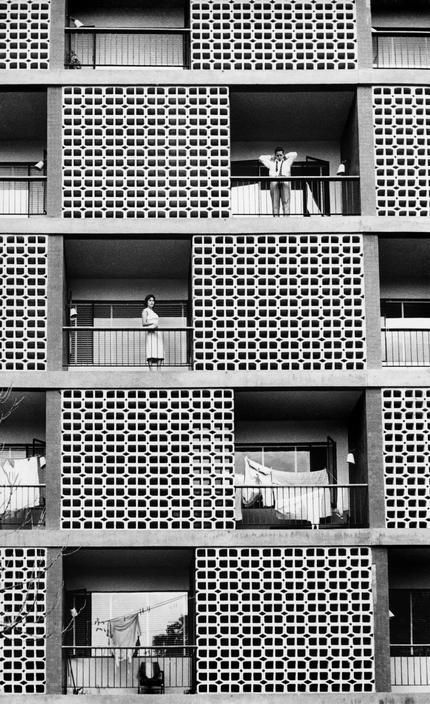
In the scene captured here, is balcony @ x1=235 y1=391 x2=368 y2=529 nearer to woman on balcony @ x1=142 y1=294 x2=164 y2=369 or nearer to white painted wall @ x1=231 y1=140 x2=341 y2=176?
woman on balcony @ x1=142 y1=294 x2=164 y2=369

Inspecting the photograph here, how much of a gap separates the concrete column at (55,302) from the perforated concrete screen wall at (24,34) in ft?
13.4

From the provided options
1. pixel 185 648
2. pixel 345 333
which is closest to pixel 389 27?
pixel 345 333

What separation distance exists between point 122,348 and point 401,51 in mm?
9326

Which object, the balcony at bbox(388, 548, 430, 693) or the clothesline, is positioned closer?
the balcony at bbox(388, 548, 430, 693)

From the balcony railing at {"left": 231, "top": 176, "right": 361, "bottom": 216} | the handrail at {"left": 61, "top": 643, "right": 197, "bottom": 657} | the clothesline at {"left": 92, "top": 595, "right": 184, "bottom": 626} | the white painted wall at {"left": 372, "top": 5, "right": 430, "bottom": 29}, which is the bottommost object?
the handrail at {"left": 61, "top": 643, "right": 197, "bottom": 657}

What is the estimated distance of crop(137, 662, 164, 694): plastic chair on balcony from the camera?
38875 millimetres

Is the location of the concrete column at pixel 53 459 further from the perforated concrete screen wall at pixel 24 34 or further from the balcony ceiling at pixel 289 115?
the balcony ceiling at pixel 289 115

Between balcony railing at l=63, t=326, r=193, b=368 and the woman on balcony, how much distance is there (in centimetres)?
9

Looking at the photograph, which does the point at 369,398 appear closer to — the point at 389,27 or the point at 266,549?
the point at 266,549

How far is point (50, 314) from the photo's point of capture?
1575 inches

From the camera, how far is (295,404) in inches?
1607

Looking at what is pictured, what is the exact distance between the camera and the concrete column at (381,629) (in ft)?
125

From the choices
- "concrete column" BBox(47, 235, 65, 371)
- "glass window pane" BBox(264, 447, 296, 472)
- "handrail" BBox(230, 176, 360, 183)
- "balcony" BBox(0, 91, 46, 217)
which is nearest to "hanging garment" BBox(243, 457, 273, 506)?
"glass window pane" BBox(264, 447, 296, 472)

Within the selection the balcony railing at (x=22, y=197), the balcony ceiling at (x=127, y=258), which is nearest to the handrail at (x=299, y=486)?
the balcony ceiling at (x=127, y=258)
